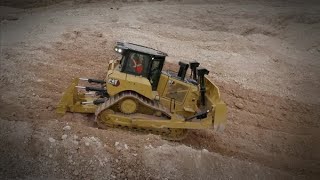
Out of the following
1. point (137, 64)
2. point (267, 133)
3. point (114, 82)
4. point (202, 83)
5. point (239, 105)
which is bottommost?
point (267, 133)

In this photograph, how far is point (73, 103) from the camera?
864 centimetres

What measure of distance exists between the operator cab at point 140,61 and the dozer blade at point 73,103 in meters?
1.14

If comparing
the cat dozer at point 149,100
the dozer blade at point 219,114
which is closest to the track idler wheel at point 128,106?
the cat dozer at point 149,100

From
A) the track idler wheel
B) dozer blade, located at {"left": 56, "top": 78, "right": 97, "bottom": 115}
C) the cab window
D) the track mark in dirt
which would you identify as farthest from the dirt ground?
the cab window

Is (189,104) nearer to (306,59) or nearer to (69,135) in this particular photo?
(69,135)

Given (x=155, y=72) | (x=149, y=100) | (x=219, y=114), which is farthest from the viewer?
(x=155, y=72)

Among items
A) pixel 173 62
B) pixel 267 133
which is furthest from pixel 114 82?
pixel 173 62

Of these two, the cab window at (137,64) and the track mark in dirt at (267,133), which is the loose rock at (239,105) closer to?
the track mark in dirt at (267,133)

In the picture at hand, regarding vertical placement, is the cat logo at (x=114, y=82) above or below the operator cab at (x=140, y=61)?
below

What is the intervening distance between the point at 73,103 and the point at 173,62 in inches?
220

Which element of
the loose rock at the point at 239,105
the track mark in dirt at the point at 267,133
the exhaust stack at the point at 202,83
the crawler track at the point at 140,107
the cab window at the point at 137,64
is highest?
the cab window at the point at 137,64

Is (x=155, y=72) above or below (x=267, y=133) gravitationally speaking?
above

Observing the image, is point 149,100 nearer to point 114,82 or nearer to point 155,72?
point 155,72

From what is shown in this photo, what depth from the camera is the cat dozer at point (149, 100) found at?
8227 millimetres
